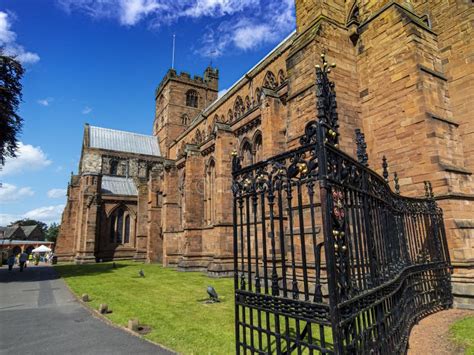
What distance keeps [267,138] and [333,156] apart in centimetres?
1003

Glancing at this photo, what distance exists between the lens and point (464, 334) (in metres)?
5.14

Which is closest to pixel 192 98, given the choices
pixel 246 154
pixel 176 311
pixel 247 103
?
pixel 247 103

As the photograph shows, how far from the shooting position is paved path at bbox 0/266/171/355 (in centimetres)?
553

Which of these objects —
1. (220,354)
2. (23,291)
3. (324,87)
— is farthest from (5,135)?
(324,87)

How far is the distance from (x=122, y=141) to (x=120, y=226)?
47.2 ft

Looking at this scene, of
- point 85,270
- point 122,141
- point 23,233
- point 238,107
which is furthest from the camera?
point 23,233

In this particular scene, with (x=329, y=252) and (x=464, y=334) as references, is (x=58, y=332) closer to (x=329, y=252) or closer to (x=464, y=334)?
(x=329, y=252)

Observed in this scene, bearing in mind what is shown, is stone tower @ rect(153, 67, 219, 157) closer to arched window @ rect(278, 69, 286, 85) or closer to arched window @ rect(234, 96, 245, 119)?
arched window @ rect(234, 96, 245, 119)

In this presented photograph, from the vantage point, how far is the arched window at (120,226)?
107 feet

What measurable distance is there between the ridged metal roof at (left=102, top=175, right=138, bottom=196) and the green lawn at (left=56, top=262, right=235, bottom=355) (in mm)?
21834

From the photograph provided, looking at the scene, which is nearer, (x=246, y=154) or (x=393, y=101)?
(x=393, y=101)

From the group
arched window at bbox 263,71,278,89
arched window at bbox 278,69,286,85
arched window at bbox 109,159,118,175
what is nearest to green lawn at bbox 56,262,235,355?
arched window at bbox 278,69,286,85

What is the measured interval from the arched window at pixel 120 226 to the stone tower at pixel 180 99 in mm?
11382

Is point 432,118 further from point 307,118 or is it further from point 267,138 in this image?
point 267,138
